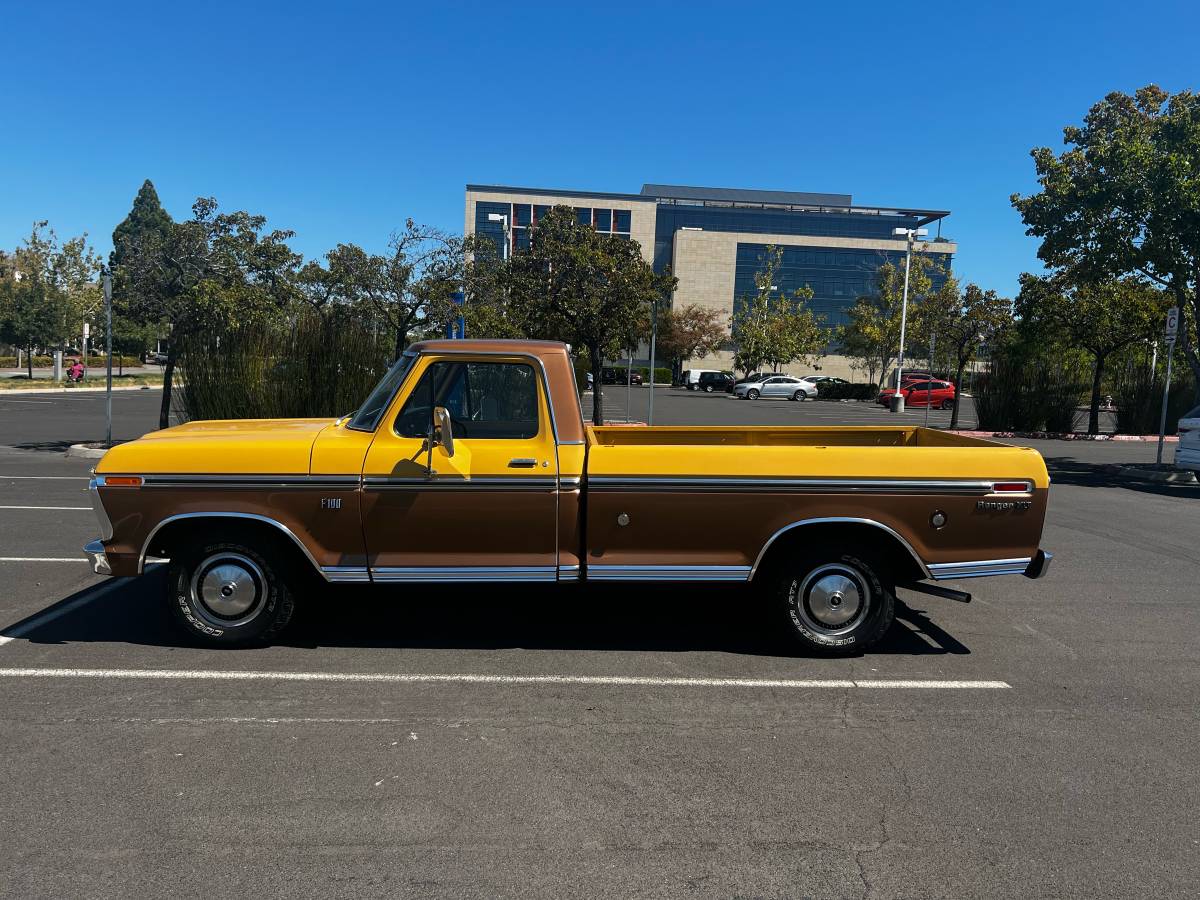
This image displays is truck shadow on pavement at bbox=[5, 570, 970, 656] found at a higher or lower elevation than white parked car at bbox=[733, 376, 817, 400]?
lower

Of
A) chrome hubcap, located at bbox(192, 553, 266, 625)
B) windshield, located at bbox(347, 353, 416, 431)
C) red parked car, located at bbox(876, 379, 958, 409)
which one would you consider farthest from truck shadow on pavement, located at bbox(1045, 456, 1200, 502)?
red parked car, located at bbox(876, 379, 958, 409)

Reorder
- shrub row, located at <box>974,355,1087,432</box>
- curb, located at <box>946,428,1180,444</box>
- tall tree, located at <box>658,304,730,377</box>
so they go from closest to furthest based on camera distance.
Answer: curb, located at <box>946,428,1180,444</box>
shrub row, located at <box>974,355,1087,432</box>
tall tree, located at <box>658,304,730,377</box>

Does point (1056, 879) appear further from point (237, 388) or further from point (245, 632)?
point (237, 388)

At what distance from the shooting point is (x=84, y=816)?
3494mm

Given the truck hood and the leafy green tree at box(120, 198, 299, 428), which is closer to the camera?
the truck hood

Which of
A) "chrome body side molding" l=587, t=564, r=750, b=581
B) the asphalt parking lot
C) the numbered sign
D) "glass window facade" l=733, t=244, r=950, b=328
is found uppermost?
"glass window facade" l=733, t=244, r=950, b=328

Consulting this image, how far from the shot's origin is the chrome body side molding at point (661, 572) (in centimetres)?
532

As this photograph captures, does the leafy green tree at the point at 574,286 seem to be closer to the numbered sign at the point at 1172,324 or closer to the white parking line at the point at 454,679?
the numbered sign at the point at 1172,324

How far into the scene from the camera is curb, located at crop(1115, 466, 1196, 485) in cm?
1585

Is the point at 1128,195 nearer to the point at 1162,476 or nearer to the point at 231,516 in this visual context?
the point at 1162,476

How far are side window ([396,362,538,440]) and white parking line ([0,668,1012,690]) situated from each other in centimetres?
141

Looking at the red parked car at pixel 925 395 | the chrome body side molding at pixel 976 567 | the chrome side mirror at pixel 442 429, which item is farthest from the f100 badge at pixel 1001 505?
the red parked car at pixel 925 395

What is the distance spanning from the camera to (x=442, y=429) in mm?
4922

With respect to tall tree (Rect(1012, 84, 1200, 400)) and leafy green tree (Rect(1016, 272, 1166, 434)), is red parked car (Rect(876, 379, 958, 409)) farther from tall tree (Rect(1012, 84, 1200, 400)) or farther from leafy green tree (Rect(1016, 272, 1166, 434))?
tall tree (Rect(1012, 84, 1200, 400))
